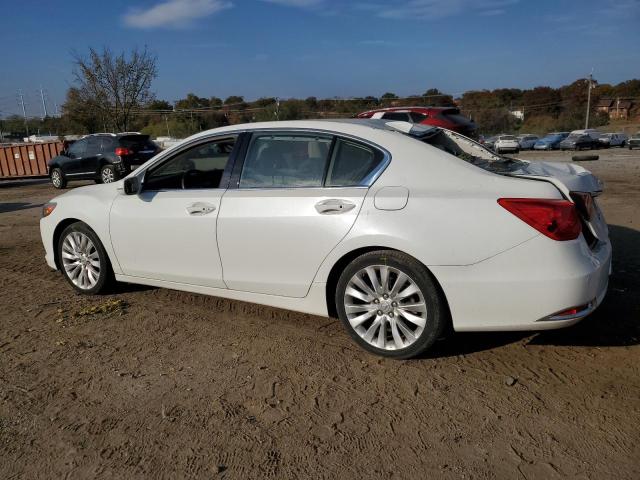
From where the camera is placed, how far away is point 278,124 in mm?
4145

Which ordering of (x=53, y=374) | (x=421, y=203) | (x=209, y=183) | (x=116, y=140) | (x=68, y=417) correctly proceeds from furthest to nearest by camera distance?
(x=116, y=140) → (x=209, y=183) → (x=53, y=374) → (x=421, y=203) → (x=68, y=417)

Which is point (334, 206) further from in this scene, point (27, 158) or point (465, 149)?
point (27, 158)

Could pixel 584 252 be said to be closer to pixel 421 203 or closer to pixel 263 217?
pixel 421 203

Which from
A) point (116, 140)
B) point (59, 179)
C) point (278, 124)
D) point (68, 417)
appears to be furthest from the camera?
point (59, 179)

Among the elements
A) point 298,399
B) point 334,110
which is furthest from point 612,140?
point 298,399

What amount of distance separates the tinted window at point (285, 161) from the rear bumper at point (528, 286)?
115 centimetres

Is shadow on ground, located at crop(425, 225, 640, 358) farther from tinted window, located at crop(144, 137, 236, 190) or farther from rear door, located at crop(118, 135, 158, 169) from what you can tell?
rear door, located at crop(118, 135, 158, 169)

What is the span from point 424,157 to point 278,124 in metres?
1.24

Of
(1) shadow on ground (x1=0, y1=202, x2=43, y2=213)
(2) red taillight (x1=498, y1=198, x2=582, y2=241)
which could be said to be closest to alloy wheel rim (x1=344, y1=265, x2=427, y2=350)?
(2) red taillight (x1=498, y1=198, x2=582, y2=241)

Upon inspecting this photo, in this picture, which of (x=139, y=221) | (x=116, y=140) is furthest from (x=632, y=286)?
(x=116, y=140)

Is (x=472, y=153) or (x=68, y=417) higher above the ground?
(x=472, y=153)

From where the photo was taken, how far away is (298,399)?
3.14m

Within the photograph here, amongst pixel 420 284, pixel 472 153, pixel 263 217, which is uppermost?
pixel 472 153

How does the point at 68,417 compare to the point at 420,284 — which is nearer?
the point at 68,417
